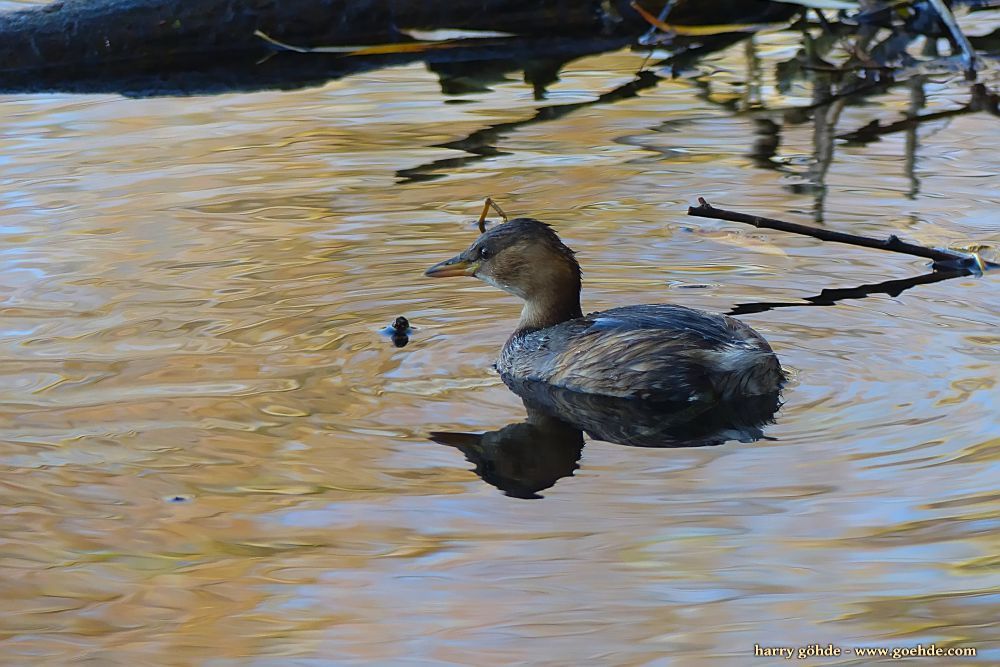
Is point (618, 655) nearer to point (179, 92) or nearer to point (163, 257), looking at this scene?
point (163, 257)

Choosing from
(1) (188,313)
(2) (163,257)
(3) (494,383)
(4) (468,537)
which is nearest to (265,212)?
(2) (163,257)

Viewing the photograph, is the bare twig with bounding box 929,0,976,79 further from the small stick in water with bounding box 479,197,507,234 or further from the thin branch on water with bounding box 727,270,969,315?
the small stick in water with bounding box 479,197,507,234

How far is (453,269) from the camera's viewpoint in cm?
597

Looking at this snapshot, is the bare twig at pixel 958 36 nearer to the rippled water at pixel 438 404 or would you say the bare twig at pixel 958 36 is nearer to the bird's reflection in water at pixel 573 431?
the rippled water at pixel 438 404

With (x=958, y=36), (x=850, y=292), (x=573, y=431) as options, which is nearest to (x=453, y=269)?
(x=573, y=431)

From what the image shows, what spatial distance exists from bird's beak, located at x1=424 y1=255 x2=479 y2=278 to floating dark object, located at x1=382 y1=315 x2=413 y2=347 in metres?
0.35

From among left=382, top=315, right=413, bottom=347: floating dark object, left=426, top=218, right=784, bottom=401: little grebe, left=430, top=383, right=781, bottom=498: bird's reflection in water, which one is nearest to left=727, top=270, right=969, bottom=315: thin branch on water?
left=426, top=218, right=784, bottom=401: little grebe

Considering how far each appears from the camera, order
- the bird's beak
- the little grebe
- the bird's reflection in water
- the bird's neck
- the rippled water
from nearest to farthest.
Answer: the rippled water → the bird's reflection in water → the little grebe → the bird's neck → the bird's beak

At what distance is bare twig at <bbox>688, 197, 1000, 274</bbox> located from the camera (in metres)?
5.84

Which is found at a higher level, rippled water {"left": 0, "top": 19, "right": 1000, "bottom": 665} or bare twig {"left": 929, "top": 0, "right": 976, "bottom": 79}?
bare twig {"left": 929, "top": 0, "right": 976, "bottom": 79}

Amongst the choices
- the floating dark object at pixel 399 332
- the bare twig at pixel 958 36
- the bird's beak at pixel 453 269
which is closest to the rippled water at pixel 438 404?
the floating dark object at pixel 399 332

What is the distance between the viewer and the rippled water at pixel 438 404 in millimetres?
3678

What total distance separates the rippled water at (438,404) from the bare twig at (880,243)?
11 centimetres

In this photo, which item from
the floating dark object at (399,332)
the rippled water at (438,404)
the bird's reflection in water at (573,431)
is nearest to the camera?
the rippled water at (438,404)
